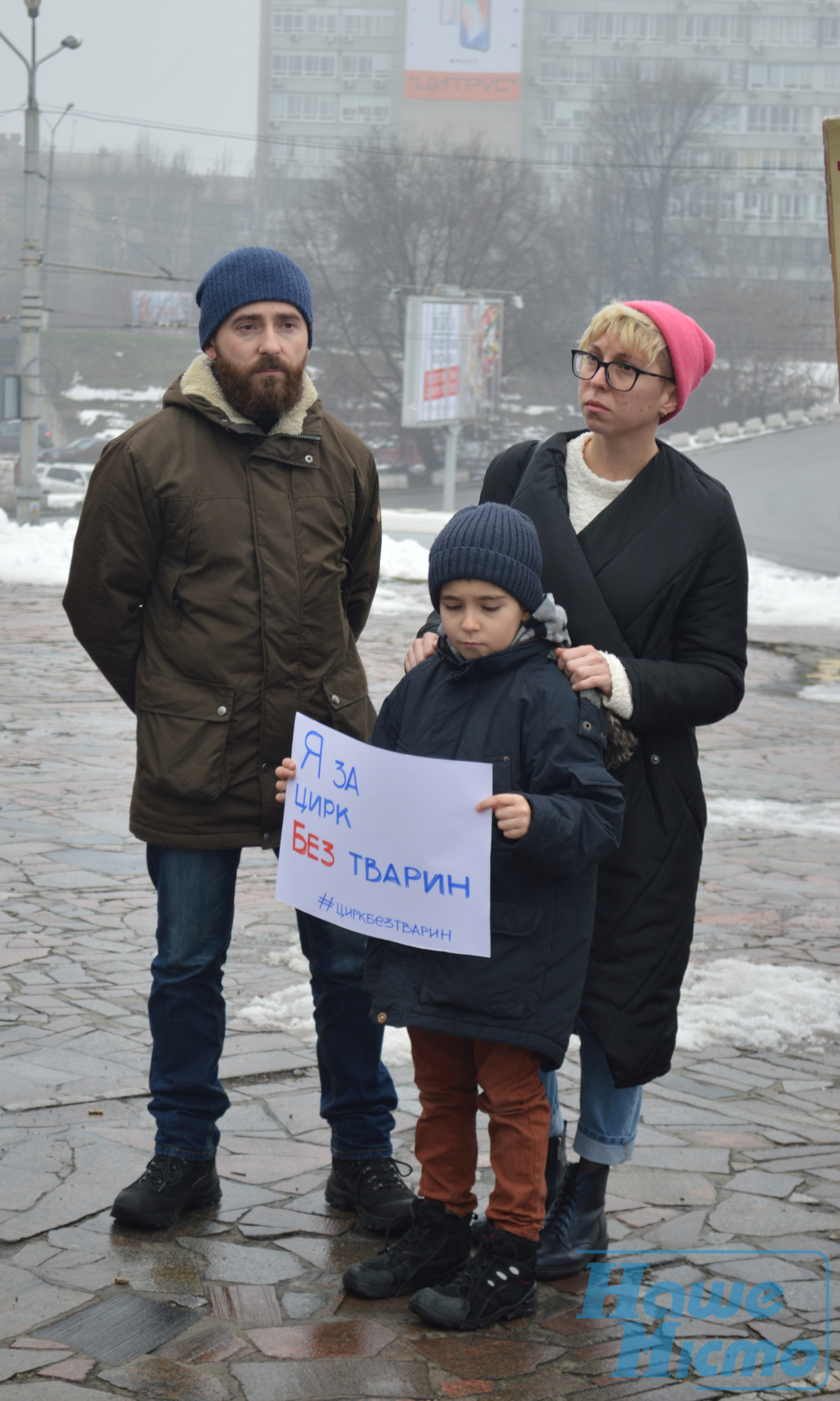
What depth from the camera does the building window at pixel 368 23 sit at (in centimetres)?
11225

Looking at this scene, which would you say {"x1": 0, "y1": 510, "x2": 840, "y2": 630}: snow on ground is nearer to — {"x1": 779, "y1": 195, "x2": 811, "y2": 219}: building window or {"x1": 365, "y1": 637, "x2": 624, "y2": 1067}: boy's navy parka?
{"x1": 365, "y1": 637, "x2": 624, "y2": 1067}: boy's navy parka

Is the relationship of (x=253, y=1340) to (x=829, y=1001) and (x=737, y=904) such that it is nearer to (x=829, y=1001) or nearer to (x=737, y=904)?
(x=829, y=1001)

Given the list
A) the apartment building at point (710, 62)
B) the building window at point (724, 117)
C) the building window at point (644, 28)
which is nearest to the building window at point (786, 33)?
the apartment building at point (710, 62)

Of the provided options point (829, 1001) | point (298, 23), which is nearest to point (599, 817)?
point (829, 1001)

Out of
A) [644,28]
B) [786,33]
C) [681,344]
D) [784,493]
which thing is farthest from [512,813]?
[786,33]

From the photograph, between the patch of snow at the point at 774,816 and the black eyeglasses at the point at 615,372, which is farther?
the patch of snow at the point at 774,816

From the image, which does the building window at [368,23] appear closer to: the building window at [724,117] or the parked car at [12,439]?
the building window at [724,117]

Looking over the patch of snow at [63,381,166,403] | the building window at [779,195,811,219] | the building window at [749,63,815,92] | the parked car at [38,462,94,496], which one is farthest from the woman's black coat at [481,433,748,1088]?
the building window at [749,63,815,92]

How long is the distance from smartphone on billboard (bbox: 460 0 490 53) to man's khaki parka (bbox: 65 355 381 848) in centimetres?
11253

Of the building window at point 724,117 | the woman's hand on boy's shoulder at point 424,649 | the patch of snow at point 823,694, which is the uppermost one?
the building window at point 724,117

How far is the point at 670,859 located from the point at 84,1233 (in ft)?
4.67

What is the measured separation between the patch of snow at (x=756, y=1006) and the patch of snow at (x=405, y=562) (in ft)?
50.7

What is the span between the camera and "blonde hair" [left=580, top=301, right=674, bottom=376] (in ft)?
10.1

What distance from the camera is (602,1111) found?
3.26m
